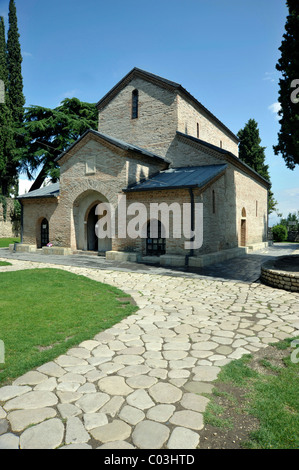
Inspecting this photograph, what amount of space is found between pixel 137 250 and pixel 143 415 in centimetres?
1092

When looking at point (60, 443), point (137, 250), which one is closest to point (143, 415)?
point (60, 443)

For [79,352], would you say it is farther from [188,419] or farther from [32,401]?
[188,419]

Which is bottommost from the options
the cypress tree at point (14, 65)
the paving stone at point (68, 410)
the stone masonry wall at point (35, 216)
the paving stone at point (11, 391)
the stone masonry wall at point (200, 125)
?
the paving stone at point (68, 410)

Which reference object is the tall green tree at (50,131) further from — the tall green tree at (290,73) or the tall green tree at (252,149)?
the tall green tree at (290,73)

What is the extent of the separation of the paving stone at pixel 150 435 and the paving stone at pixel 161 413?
6 centimetres

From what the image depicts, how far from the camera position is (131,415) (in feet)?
8.47

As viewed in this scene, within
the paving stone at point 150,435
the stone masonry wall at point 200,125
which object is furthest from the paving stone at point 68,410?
the stone masonry wall at point 200,125

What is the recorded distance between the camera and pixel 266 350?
4.02m

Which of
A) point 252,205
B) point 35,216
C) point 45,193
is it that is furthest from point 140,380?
point 252,205

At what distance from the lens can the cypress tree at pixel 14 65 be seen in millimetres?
31609

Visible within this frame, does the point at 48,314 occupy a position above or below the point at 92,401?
above

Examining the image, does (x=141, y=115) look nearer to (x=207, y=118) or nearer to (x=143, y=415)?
(x=207, y=118)

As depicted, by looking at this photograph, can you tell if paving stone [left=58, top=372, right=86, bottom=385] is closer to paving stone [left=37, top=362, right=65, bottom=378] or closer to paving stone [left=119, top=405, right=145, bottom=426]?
paving stone [left=37, top=362, right=65, bottom=378]

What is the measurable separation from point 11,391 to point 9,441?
31.2 inches
